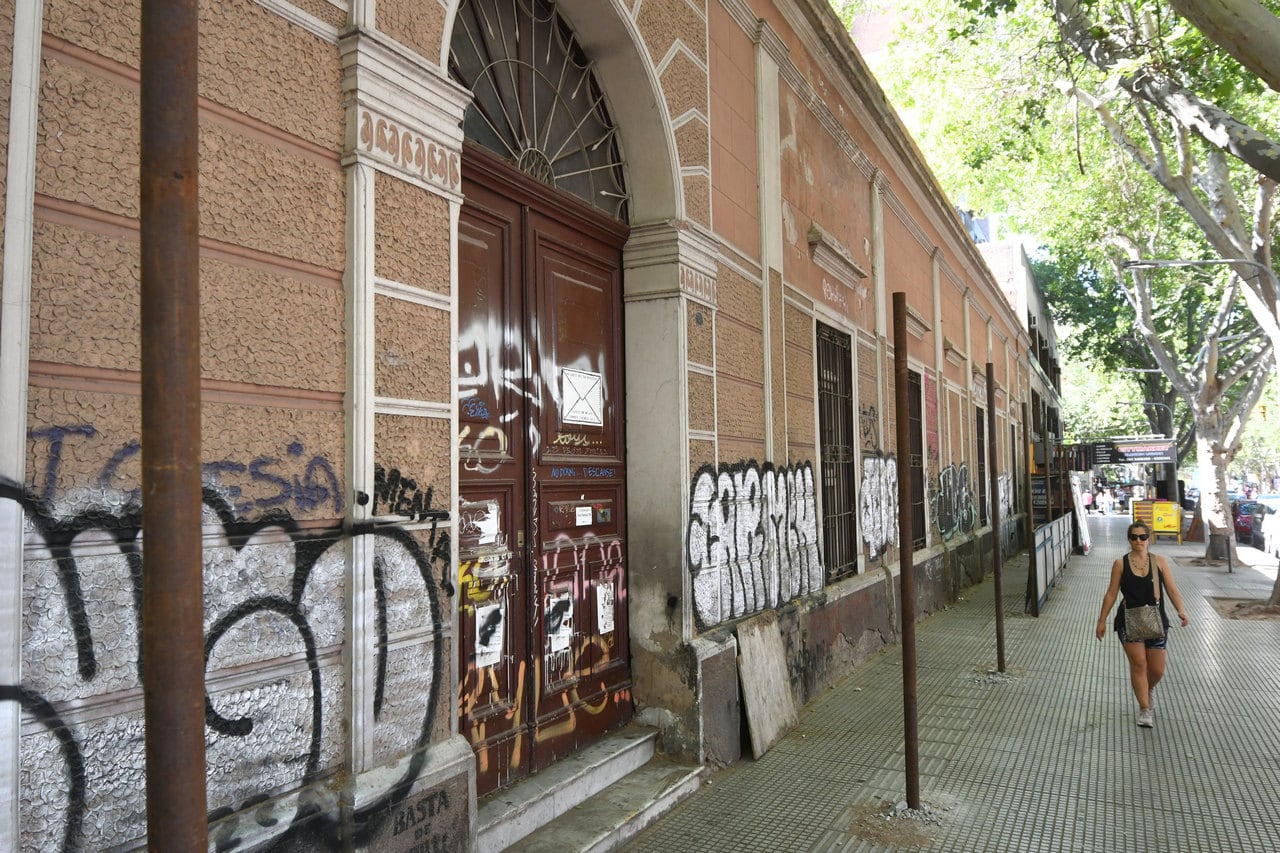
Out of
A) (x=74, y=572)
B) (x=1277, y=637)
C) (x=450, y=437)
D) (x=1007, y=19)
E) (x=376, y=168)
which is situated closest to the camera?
(x=74, y=572)

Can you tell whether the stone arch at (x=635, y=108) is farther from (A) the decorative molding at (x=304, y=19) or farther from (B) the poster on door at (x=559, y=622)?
(B) the poster on door at (x=559, y=622)

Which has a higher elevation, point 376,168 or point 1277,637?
point 376,168

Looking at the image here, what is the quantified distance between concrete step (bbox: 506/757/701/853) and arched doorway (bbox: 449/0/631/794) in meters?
0.33

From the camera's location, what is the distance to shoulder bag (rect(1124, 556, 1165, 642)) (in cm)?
674

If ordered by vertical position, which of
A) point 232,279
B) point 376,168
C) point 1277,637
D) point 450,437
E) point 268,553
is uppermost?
point 376,168

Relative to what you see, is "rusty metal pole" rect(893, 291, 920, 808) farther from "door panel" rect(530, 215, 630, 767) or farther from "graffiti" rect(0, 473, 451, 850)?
"graffiti" rect(0, 473, 451, 850)

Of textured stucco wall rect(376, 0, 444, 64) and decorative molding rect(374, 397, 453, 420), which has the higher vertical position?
textured stucco wall rect(376, 0, 444, 64)

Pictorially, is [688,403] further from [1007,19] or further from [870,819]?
[1007,19]

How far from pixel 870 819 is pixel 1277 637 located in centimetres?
837

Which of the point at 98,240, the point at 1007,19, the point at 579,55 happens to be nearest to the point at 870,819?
the point at 98,240

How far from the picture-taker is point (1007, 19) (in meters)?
12.8

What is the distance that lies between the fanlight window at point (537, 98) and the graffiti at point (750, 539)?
2.05m

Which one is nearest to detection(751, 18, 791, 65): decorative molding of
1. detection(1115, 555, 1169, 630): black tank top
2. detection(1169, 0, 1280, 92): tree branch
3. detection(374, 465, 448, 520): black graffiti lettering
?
detection(1169, 0, 1280, 92): tree branch

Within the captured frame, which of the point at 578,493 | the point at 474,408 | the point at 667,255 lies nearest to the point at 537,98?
the point at 667,255
